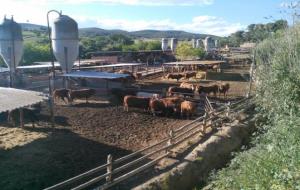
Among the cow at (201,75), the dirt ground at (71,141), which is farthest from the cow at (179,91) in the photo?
the cow at (201,75)

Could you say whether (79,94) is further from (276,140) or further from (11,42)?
(276,140)

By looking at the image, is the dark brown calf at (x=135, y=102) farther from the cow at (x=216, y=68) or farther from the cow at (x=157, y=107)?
the cow at (x=216, y=68)

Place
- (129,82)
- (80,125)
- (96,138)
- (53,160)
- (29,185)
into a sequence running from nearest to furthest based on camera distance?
(29,185), (53,160), (96,138), (80,125), (129,82)

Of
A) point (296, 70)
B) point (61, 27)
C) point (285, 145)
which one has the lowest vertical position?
point (285, 145)

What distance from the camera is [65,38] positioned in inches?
1086

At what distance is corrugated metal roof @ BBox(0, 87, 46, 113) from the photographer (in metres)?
14.1

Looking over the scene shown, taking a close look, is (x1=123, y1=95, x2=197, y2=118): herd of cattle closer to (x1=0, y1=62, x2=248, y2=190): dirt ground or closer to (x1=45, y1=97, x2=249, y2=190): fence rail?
(x1=0, y1=62, x2=248, y2=190): dirt ground

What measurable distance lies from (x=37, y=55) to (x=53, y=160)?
1749 inches

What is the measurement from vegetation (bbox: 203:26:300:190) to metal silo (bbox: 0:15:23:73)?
19631 millimetres

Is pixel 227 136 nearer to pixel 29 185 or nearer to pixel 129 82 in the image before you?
pixel 29 185

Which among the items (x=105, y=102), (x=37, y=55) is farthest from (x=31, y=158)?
(x=37, y=55)

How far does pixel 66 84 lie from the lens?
2823 cm

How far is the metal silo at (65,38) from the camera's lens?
27406mm

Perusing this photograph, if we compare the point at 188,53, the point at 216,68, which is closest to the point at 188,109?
the point at 216,68
